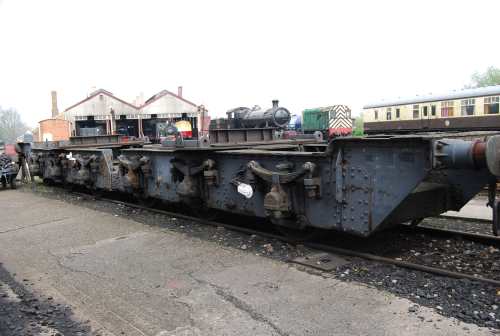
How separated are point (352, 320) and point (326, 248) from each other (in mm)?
1905

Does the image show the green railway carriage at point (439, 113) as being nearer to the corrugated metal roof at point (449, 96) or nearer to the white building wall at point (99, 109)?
the corrugated metal roof at point (449, 96)

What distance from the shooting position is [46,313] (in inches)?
166

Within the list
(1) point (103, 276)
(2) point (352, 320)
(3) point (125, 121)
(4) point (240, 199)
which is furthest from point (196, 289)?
(3) point (125, 121)

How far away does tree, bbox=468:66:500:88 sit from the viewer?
65.8 meters

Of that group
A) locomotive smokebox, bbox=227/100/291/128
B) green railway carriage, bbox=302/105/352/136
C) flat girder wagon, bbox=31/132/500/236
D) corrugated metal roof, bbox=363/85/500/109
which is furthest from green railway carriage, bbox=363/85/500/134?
flat girder wagon, bbox=31/132/500/236

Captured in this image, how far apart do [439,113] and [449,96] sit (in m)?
1.08

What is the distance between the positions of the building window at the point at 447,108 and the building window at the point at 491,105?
1.87 m

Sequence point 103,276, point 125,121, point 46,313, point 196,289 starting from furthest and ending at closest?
point 125,121, point 103,276, point 196,289, point 46,313

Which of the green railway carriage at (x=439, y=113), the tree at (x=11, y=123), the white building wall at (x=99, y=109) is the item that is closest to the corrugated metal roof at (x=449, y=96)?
the green railway carriage at (x=439, y=113)

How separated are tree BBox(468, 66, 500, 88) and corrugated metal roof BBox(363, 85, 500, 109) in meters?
43.5

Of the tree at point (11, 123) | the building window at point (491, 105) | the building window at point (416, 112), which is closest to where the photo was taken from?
the building window at point (491, 105)

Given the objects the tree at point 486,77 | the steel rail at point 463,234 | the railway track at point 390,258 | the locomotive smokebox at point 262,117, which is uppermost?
the tree at point 486,77

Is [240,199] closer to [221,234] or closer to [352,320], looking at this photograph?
[221,234]

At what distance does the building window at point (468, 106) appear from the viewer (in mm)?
23234
